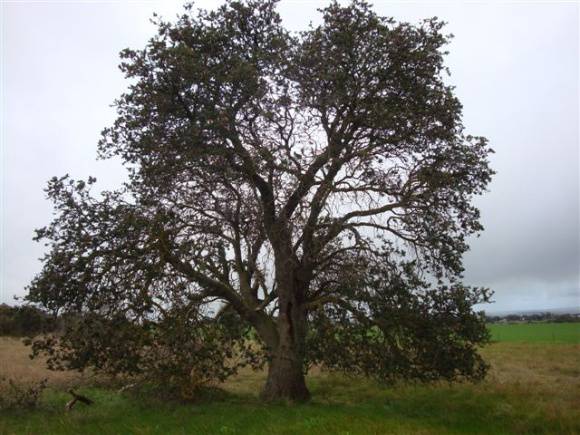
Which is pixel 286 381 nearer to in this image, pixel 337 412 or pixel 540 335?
pixel 337 412

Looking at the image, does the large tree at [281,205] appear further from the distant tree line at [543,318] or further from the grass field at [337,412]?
the distant tree line at [543,318]

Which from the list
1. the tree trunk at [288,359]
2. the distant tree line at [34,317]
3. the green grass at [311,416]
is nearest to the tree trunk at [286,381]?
the tree trunk at [288,359]

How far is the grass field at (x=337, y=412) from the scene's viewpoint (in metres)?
12.4

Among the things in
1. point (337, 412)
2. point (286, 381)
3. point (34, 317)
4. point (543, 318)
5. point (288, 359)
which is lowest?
point (337, 412)

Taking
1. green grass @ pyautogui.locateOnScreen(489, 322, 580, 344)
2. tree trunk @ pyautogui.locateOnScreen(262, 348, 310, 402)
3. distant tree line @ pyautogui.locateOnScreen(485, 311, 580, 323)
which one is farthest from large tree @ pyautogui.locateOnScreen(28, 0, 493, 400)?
distant tree line @ pyautogui.locateOnScreen(485, 311, 580, 323)

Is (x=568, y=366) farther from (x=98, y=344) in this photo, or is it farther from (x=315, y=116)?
(x=98, y=344)

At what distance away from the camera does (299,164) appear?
50.6 feet

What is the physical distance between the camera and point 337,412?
14.3 metres

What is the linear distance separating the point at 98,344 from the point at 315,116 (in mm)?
9212

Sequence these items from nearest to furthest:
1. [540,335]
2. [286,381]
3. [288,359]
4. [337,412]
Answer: [337,412] < [286,381] < [288,359] < [540,335]

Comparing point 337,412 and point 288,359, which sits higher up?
point 288,359

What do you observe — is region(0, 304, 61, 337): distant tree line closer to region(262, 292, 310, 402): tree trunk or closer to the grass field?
the grass field

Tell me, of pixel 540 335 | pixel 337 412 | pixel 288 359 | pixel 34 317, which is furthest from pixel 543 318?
pixel 34 317

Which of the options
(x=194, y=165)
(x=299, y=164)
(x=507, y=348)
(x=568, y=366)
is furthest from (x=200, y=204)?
(x=507, y=348)
